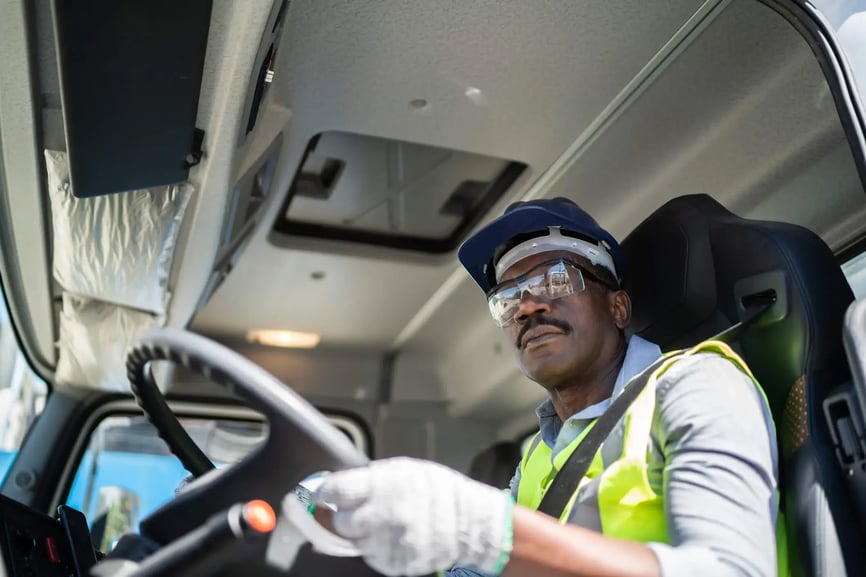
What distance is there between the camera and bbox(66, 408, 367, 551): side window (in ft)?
11.0

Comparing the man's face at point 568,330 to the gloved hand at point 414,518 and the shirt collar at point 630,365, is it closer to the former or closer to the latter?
the shirt collar at point 630,365

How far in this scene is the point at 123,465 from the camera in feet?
12.2

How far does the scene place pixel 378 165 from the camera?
3072mm

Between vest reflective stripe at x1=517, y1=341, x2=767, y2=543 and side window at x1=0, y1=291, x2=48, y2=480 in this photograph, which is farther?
side window at x1=0, y1=291, x2=48, y2=480

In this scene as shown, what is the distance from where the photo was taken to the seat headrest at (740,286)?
168 centimetres

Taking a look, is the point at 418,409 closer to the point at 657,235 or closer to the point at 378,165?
the point at 378,165

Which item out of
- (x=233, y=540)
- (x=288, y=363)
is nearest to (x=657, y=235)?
(x=233, y=540)

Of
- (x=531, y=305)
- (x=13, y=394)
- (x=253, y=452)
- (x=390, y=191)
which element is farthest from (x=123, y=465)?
(x=253, y=452)

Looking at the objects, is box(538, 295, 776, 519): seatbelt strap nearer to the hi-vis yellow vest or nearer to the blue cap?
the hi-vis yellow vest

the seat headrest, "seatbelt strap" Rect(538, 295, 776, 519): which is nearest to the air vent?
the seat headrest

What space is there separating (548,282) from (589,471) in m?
0.67

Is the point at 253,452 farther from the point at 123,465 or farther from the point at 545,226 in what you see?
the point at 123,465

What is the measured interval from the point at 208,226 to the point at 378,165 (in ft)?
2.59

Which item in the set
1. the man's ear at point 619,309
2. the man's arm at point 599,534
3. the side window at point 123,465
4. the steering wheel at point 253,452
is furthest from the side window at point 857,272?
the side window at point 123,465
